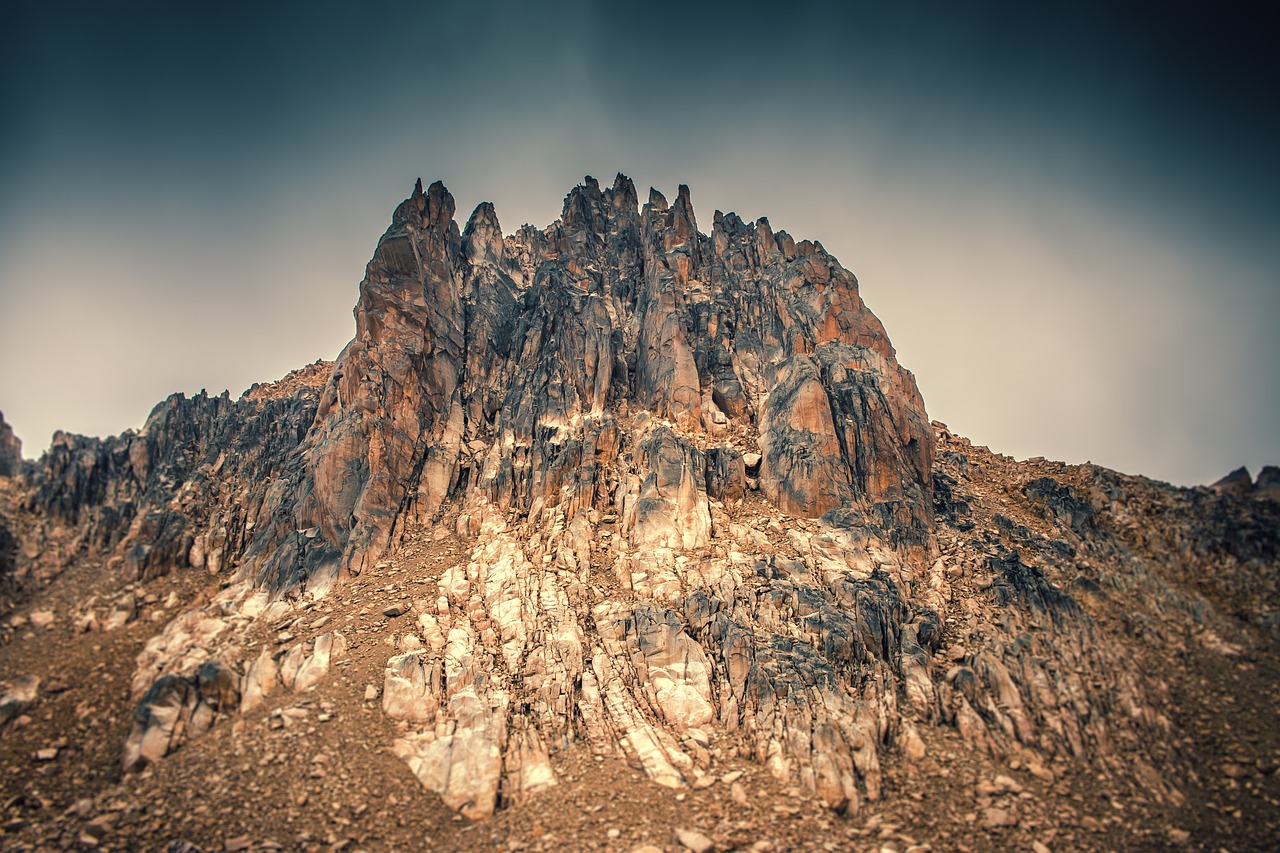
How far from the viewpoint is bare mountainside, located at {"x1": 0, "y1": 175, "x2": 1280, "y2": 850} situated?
25875 mm

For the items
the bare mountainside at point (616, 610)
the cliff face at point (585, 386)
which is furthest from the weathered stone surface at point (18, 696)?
the cliff face at point (585, 386)

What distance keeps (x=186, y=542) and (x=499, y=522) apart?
85.0 feet

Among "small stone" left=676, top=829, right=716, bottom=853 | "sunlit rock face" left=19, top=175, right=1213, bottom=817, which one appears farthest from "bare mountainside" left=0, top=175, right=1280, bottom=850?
"small stone" left=676, top=829, right=716, bottom=853

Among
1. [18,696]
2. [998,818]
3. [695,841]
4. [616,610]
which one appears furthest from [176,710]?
[998,818]

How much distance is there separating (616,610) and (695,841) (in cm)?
1407

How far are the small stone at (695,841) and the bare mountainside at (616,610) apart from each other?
86cm

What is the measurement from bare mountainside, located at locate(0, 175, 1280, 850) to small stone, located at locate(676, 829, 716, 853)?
86 cm

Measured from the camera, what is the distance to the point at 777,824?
81.3 feet

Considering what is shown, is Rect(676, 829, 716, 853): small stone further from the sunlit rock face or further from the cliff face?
the cliff face

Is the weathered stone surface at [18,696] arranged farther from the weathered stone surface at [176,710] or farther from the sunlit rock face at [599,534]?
the weathered stone surface at [176,710]

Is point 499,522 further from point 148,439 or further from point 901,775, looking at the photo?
point 148,439

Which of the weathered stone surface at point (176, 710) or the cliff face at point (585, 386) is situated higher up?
the cliff face at point (585, 386)

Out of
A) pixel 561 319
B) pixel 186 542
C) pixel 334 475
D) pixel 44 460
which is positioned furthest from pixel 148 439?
pixel 561 319

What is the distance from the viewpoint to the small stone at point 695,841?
930 inches
